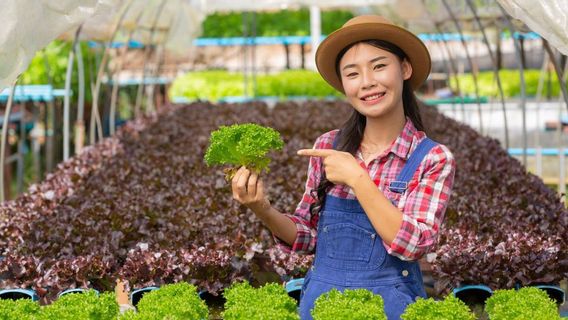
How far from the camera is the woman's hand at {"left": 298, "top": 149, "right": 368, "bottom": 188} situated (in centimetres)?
317

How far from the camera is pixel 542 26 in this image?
390 cm

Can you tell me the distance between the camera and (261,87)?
17.9m

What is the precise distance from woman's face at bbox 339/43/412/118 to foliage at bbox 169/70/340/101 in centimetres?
1383

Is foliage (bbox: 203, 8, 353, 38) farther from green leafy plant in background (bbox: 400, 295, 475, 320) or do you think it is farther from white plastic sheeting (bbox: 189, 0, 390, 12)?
green leafy plant in background (bbox: 400, 295, 475, 320)

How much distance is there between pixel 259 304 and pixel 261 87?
1474 cm

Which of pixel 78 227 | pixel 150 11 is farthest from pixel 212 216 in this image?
pixel 150 11

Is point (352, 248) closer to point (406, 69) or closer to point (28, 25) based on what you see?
point (406, 69)

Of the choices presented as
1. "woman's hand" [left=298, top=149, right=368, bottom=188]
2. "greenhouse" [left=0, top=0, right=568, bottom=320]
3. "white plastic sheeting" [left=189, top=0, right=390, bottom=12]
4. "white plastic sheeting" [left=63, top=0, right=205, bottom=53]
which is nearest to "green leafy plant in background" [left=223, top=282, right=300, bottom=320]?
"greenhouse" [left=0, top=0, right=568, bottom=320]

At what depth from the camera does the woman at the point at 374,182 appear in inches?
127

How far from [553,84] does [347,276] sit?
47.9 feet

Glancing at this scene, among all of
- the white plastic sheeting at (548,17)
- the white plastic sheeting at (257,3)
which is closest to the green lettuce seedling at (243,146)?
the white plastic sheeting at (548,17)

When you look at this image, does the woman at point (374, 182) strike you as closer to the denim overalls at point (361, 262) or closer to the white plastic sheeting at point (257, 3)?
the denim overalls at point (361, 262)

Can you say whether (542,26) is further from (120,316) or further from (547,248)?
(120,316)

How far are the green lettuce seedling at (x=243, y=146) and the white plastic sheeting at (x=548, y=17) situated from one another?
128 centimetres
